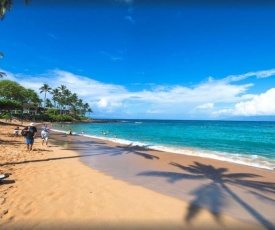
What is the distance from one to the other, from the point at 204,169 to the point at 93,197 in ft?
25.6

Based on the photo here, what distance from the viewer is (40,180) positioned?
8281 millimetres

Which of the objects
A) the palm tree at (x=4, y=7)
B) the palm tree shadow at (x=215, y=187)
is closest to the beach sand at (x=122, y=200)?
the palm tree shadow at (x=215, y=187)

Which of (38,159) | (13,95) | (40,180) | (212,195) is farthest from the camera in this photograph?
(13,95)

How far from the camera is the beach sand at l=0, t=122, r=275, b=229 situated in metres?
5.36

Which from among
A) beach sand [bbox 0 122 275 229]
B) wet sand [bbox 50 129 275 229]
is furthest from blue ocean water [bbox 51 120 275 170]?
beach sand [bbox 0 122 275 229]

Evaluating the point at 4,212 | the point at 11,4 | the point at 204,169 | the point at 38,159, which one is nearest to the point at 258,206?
the point at 204,169

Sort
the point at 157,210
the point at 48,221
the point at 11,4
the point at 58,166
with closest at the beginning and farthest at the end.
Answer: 1. the point at 48,221
2. the point at 157,210
3. the point at 58,166
4. the point at 11,4

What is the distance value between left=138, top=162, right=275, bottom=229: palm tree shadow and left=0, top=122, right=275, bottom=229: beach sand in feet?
0.08

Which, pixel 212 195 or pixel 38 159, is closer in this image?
pixel 212 195

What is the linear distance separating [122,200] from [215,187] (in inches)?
170

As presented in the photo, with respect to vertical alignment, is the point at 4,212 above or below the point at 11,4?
below

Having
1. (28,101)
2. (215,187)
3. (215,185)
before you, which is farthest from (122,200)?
(28,101)

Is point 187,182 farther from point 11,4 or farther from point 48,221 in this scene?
point 11,4

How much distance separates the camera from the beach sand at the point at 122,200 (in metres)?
5.36
